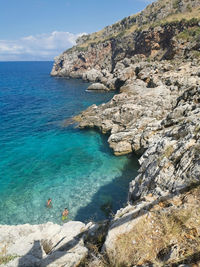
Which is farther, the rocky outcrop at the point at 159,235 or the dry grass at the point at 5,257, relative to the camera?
the dry grass at the point at 5,257

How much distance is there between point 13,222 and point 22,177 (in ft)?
21.4

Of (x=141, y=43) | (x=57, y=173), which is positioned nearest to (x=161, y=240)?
(x=57, y=173)

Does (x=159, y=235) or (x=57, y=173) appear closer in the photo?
(x=159, y=235)

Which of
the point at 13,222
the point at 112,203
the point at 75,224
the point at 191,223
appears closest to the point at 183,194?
the point at 191,223

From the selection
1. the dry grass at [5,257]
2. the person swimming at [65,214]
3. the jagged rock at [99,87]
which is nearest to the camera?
the dry grass at [5,257]

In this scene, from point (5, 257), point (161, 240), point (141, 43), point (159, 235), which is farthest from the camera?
point (141, 43)

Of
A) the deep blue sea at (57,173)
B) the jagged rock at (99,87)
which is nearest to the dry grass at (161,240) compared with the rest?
the deep blue sea at (57,173)

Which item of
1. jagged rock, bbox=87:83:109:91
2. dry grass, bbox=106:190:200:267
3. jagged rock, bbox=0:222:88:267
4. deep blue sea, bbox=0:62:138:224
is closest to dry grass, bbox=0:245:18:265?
jagged rock, bbox=0:222:88:267

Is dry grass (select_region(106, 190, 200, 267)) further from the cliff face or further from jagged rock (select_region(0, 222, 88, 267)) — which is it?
the cliff face

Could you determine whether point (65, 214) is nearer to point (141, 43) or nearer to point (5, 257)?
point (5, 257)

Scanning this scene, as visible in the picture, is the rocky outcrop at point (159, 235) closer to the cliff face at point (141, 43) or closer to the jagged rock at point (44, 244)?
the jagged rock at point (44, 244)

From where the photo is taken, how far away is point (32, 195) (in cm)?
1833

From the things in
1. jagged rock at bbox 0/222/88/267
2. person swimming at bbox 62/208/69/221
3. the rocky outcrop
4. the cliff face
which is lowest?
person swimming at bbox 62/208/69/221

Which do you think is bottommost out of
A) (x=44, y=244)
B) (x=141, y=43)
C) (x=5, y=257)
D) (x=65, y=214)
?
(x=65, y=214)
